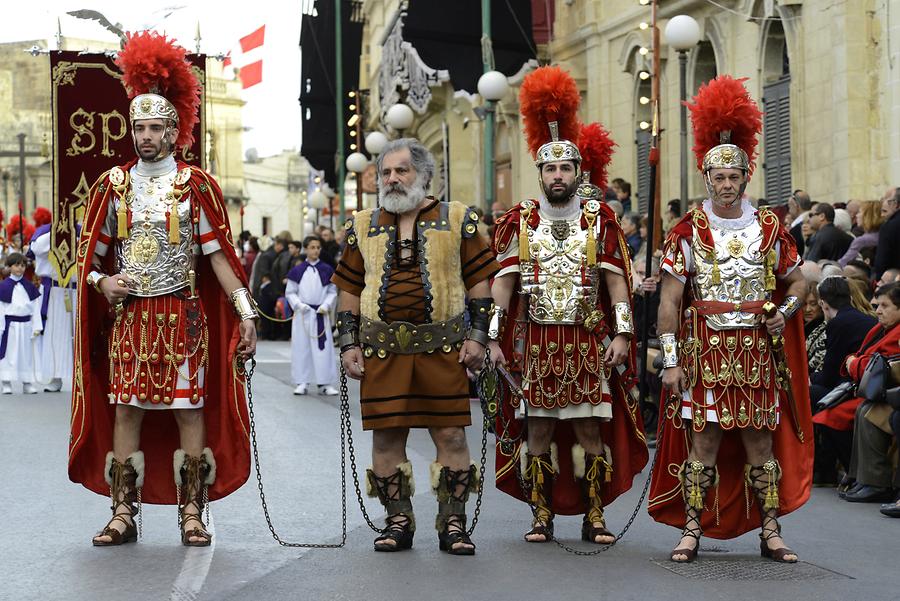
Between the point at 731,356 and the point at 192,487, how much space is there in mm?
2736

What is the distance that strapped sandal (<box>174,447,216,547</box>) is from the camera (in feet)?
27.2

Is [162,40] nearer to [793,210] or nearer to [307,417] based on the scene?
[307,417]

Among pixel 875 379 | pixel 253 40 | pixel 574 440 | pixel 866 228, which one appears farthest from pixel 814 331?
pixel 253 40

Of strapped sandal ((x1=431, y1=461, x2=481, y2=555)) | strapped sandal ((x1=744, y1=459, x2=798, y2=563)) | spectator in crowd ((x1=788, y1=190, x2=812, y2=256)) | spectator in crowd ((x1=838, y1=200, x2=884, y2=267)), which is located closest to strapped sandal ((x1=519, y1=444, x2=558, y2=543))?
strapped sandal ((x1=431, y1=461, x2=481, y2=555))

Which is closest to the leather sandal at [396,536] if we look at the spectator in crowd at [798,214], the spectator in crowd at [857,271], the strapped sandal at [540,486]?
the strapped sandal at [540,486]

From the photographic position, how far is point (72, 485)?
35.1 ft

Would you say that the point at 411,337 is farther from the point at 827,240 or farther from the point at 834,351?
the point at 827,240

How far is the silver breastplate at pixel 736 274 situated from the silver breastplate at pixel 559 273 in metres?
0.70

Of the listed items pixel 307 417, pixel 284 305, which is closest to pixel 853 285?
pixel 307 417

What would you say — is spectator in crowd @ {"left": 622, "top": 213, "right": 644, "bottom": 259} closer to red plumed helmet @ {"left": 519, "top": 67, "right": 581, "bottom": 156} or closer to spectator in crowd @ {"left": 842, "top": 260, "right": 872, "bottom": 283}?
spectator in crowd @ {"left": 842, "top": 260, "right": 872, "bottom": 283}

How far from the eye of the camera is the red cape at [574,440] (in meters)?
8.62

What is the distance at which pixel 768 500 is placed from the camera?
7973mm

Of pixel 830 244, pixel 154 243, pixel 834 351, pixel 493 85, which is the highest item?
pixel 493 85

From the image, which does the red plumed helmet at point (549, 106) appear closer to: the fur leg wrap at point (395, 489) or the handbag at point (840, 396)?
the fur leg wrap at point (395, 489)
